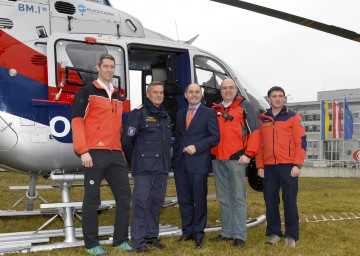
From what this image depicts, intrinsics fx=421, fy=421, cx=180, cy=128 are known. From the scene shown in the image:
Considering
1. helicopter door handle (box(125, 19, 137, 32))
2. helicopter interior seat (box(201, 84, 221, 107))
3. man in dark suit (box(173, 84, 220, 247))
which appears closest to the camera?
man in dark suit (box(173, 84, 220, 247))

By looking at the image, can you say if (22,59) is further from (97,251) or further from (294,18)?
(294,18)

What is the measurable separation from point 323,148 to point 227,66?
52367 mm

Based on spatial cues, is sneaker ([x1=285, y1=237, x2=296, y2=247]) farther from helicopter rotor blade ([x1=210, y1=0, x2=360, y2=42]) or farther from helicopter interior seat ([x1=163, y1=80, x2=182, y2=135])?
helicopter rotor blade ([x1=210, y1=0, x2=360, y2=42])

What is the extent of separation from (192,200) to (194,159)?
0.55 m

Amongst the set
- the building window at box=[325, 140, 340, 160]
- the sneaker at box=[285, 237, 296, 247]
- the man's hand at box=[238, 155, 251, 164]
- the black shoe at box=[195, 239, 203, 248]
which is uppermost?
the man's hand at box=[238, 155, 251, 164]

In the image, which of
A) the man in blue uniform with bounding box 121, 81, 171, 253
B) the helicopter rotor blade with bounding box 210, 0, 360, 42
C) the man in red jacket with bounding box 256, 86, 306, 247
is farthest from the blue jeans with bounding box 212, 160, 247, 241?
the helicopter rotor blade with bounding box 210, 0, 360, 42

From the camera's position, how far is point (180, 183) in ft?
16.3

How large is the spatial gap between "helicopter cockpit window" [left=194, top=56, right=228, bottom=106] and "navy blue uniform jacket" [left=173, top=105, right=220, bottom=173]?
1.37 m

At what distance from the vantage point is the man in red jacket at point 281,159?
4.84m

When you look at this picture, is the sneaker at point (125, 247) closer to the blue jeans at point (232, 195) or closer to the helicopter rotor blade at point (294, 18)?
the blue jeans at point (232, 195)

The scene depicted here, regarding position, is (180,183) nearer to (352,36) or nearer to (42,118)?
(42,118)

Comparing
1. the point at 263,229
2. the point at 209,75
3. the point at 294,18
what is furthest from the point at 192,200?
the point at 294,18

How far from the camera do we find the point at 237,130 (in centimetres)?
485

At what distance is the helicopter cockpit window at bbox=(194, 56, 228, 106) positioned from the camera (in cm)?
617
